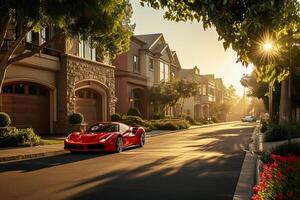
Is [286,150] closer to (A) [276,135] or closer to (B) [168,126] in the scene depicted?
(A) [276,135]

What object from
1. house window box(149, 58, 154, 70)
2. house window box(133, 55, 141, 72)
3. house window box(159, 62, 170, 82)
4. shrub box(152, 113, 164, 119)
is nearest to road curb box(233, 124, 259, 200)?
house window box(133, 55, 141, 72)

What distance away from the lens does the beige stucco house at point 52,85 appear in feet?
90.4

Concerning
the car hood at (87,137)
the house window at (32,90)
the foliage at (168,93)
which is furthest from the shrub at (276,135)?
the foliage at (168,93)

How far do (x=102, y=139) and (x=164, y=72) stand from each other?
40.9m

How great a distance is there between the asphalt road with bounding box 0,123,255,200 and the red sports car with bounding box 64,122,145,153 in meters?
1.56

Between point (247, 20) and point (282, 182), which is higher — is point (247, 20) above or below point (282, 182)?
above

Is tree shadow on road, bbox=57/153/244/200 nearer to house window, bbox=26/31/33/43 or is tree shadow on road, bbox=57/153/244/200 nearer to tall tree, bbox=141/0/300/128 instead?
tall tree, bbox=141/0/300/128

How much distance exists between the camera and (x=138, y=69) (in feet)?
167

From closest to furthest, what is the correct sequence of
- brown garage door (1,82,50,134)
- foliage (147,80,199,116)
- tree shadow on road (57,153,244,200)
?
1. tree shadow on road (57,153,244,200)
2. brown garage door (1,82,50,134)
3. foliage (147,80,199,116)

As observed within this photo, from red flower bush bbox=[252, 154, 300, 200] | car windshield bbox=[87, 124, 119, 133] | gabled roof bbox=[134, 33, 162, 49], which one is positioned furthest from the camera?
gabled roof bbox=[134, 33, 162, 49]

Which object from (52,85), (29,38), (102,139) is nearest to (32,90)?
(52,85)

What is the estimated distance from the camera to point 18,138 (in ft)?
70.7

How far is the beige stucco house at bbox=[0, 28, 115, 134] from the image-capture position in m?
27.6

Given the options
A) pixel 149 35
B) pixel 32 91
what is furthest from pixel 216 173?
pixel 149 35
